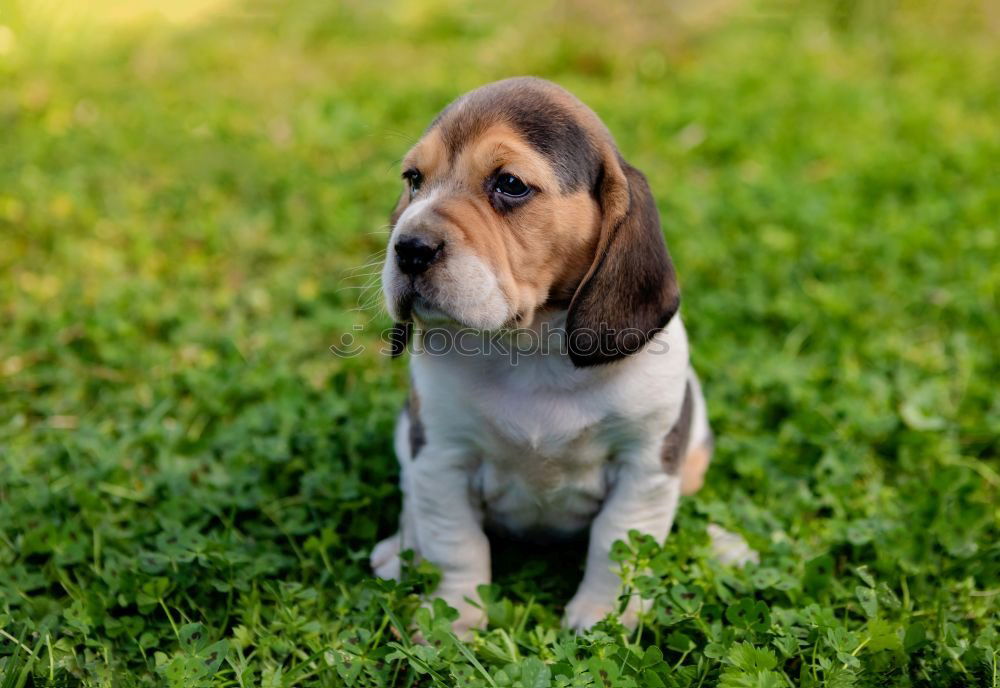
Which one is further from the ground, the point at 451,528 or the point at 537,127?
the point at 537,127

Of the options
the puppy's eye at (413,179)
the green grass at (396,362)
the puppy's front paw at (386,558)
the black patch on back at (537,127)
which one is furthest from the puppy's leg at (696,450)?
the puppy's eye at (413,179)

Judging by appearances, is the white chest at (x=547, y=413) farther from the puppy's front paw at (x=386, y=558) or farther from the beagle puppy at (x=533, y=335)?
the puppy's front paw at (x=386, y=558)

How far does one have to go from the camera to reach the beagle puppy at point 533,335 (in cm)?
327

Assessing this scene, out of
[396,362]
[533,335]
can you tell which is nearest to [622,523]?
[533,335]

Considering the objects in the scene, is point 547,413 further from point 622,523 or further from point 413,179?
point 413,179

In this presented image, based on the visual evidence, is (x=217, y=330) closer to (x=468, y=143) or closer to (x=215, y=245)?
(x=215, y=245)

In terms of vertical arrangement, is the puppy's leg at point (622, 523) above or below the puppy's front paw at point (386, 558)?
above

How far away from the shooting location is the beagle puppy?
327 centimetres

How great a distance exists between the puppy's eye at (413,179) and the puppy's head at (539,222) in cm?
2

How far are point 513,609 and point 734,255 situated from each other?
366 centimetres

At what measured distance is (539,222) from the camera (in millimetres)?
3354

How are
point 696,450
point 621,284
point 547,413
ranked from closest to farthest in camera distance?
point 621,284 < point 547,413 < point 696,450

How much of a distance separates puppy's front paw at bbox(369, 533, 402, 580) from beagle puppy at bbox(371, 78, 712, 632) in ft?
1.05

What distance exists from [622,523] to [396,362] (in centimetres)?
233
